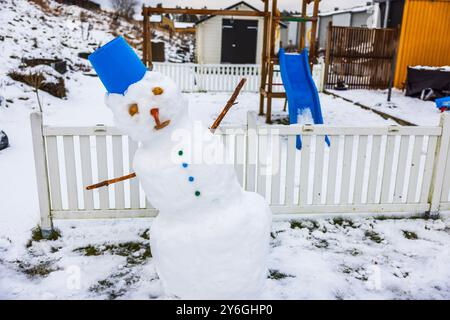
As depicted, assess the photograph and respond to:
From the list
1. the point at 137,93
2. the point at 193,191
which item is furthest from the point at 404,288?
the point at 137,93

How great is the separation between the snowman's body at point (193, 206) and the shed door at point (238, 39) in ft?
66.7

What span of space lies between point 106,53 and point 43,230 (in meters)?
2.25

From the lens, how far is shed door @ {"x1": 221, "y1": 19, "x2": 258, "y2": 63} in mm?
21641

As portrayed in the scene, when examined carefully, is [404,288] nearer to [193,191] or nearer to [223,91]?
[193,191]

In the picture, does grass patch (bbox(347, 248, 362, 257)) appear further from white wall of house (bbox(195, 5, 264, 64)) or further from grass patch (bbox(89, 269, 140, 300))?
white wall of house (bbox(195, 5, 264, 64))

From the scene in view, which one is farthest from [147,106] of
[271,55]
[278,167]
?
[271,55]

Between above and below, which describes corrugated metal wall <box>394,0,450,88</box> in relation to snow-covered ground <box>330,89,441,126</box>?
above

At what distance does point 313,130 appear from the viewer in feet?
12.6

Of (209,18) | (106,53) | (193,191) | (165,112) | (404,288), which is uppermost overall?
(209,18)

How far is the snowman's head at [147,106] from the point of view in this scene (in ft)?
7.28

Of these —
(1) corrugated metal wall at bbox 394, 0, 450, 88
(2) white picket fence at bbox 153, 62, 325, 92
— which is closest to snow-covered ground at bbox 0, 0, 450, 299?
(2) white picket fence at bbox 153, 62, 325, 92

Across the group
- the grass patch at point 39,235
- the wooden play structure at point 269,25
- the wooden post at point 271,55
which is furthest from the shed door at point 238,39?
the grass patch at point 39,235

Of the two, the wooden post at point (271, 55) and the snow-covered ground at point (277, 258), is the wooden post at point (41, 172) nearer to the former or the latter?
the snow-covered ground at point (277, 258)

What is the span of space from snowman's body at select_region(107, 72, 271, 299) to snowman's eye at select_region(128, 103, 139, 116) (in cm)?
3
